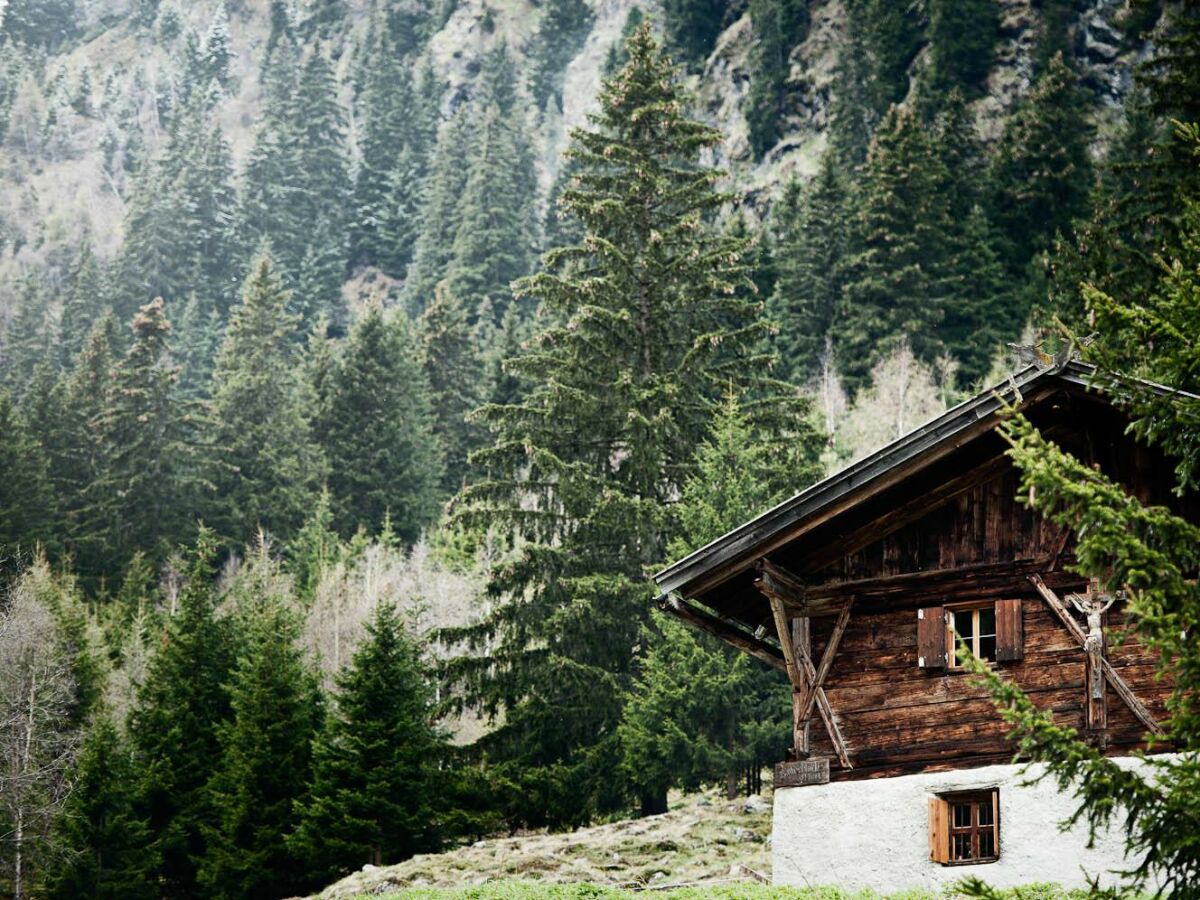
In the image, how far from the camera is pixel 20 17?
192m

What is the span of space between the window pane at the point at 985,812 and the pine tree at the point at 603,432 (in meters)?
17.4

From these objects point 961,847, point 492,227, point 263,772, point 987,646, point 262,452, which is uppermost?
point 492,227

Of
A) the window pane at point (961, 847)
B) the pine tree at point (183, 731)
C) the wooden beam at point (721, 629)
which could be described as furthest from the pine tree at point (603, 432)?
the window pane at point (961, 847)

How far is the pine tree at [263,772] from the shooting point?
3197 centimetres

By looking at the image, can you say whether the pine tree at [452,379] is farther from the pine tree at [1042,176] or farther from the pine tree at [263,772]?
the pine tree at [263,772]

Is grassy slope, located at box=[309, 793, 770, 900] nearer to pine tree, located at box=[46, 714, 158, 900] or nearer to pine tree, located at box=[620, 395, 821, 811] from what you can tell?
pine tree, located at box=[620, 395, 821, 811]

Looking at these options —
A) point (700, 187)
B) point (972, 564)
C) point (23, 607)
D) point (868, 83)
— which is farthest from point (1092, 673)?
point (868, 83)

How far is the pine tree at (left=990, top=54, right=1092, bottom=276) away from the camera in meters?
66.1

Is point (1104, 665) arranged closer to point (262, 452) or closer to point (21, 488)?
point (21, 488)

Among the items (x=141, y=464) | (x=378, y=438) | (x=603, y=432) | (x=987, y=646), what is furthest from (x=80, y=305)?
(x=987, y=646)

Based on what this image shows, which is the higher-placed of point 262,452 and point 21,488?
point 262,452

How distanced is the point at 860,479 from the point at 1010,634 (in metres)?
2.25

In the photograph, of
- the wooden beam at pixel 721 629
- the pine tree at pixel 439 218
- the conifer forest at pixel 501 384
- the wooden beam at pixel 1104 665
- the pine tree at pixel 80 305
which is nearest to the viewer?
the wooden beam at pixel 1104 665

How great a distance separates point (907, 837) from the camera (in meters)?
16.9
